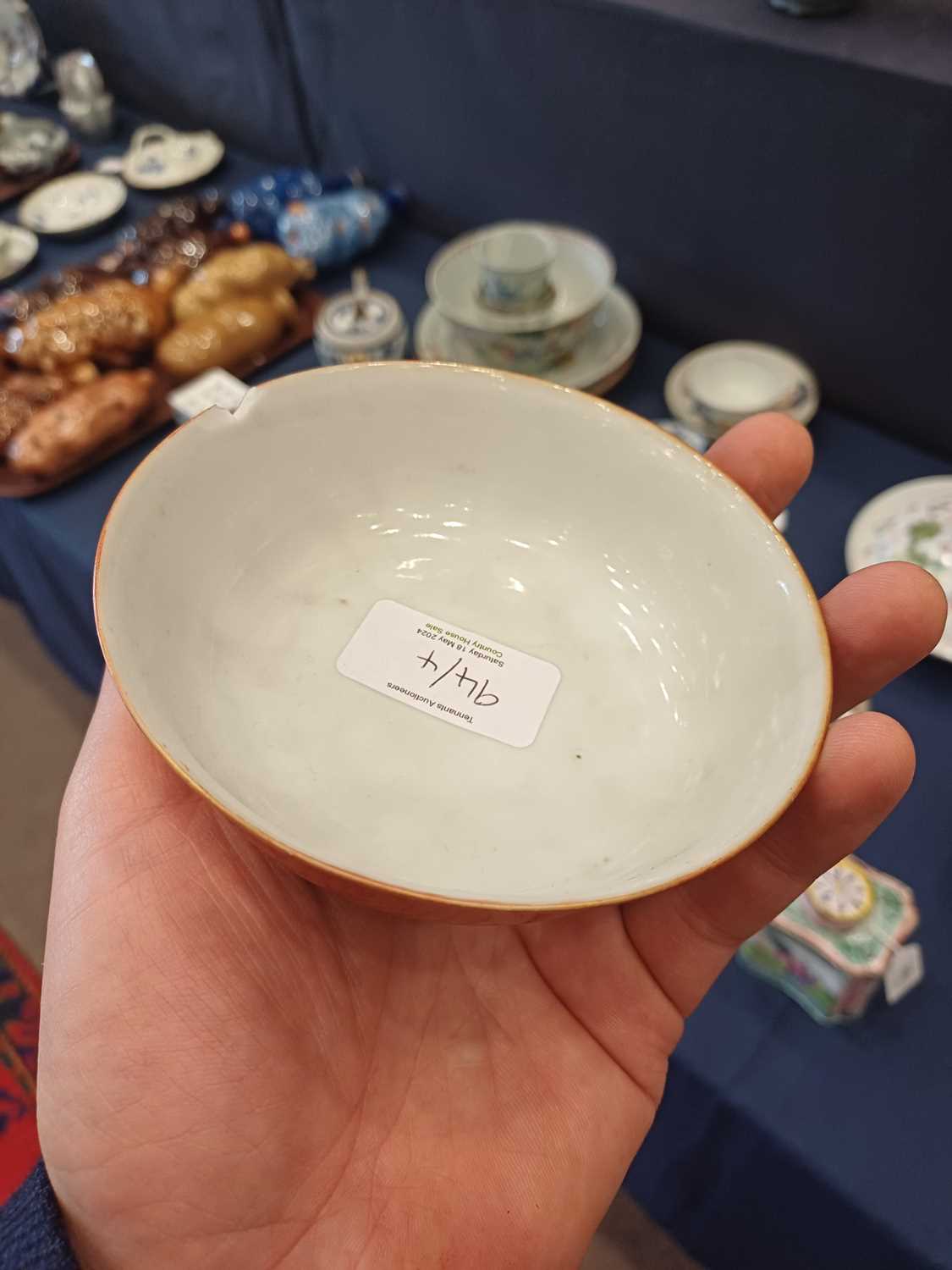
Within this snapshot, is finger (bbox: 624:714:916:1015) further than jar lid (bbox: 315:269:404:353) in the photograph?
No

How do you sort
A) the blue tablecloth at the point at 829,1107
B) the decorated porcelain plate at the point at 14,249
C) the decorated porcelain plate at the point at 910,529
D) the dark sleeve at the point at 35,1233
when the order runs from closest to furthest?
the dark sleeve at the point at 35,1233 → the blue tablecloth at the point at 829,1107 → the decorated porcelain plate at the point at 910,529 → the decorated porcelain plate at the point at 14,249

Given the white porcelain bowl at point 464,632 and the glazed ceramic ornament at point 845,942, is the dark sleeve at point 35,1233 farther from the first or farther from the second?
the glazed ceramic ornament at point 845,942

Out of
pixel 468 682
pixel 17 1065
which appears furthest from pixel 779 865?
pixel 17 1065

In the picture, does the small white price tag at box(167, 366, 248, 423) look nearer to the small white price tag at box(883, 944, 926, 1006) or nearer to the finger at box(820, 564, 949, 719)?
the finger at box(820, 564, 949, 719)

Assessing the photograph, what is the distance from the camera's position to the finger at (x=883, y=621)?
0.61 meters

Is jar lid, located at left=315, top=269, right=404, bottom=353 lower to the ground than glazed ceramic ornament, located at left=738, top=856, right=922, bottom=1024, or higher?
higher

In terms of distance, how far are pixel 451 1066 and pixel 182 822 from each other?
0.82ft

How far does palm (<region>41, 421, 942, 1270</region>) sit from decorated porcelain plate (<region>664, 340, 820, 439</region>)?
465 millimetres

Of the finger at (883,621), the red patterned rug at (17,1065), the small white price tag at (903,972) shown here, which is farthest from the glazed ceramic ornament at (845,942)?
the red patterned rug at (17,1065)

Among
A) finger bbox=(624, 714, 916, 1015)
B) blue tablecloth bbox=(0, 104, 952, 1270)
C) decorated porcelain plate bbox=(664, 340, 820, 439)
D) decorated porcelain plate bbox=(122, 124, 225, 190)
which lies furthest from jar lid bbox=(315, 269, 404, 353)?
finger bbox=(624, 714, 916, 1015)

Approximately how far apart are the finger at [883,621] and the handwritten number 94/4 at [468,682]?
239mm

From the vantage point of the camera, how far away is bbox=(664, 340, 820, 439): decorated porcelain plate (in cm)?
104

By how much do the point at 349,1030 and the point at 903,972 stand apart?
1.37 feet

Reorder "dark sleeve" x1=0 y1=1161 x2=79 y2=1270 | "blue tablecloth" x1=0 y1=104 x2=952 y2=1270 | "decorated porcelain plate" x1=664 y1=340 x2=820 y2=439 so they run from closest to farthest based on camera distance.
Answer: "dark sleeve" x1=0 y1=1161 x2=79 y2=1270 → "blue tablecloth" x1=0 y1=104 x2=952 y2=1270 → "decorated porcelain plate" x1=664 y1=340 x2=820 y2=439
